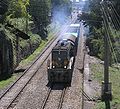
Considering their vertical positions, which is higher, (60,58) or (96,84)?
(60,58)

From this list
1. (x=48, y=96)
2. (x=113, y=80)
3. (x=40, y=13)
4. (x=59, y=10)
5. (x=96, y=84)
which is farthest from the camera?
(x=59, y=10)

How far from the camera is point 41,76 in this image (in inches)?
1340

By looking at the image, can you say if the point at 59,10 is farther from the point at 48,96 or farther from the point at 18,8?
the point at 48,96

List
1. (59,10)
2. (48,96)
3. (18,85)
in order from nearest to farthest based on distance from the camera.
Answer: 1. (48,96)
2. (18,85)
3. (59,10)

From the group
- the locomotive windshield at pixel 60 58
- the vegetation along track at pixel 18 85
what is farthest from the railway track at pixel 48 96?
the locomotive windshield at pixel 60 58

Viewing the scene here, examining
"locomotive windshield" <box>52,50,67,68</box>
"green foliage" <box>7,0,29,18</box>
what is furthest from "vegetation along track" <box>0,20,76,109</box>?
"green foliage" <box>7,0,29,18</box>

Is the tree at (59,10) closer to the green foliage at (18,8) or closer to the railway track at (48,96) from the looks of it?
the green foliage at (18,8)

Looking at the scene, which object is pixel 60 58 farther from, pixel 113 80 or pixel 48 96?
pixel 48 96

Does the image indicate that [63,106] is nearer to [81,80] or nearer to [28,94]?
[28,94]

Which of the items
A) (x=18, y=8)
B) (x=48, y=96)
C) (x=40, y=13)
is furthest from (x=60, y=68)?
(x=40, y=13)

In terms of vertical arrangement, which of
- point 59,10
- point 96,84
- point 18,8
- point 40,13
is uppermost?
point 18,8

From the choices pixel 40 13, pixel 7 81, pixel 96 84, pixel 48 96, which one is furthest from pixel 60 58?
pixel 40 13

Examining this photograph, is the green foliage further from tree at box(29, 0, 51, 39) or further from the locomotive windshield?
the locomotive windshield

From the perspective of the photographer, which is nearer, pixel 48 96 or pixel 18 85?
pixel 48 96
